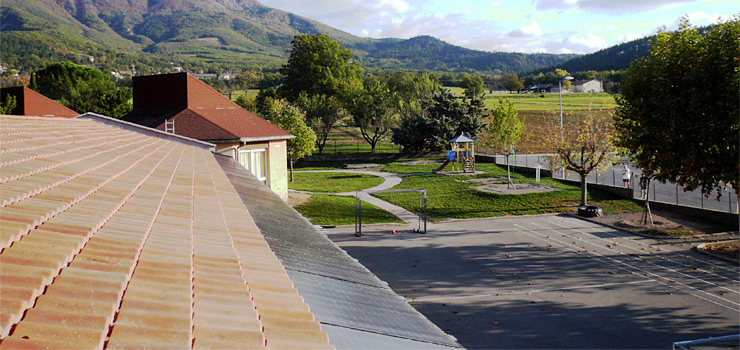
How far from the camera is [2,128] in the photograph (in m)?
7.66

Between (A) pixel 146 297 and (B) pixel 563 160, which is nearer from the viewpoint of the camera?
(A) pixel 146 297

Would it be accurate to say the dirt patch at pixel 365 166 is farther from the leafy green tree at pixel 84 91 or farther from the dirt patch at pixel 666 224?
the dirt patch at pixel 666 224

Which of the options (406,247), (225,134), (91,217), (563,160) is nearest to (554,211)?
(563,160)

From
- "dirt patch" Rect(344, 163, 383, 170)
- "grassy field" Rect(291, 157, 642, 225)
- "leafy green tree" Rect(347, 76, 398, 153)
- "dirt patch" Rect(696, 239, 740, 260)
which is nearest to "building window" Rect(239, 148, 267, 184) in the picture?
"grassy field" Rect(291, 157, 642, 225)

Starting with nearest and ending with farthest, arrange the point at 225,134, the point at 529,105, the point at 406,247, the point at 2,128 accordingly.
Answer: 1. the point at 2,128
2. the point at 406,247
3. the point at 225,134
4. the point at 529,105

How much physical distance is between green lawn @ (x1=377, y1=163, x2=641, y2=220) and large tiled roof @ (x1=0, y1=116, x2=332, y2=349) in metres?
23.9

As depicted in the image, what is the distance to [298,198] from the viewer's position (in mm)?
32750

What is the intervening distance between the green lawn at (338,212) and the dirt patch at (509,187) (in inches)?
324

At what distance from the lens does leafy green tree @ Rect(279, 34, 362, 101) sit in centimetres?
8075

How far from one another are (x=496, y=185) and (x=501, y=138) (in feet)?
11.1

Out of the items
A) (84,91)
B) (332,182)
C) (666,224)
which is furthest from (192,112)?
(84,91)

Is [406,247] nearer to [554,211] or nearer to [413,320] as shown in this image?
[554,211]

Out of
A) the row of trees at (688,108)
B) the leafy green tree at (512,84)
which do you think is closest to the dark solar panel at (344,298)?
the row of trees at (688,108)

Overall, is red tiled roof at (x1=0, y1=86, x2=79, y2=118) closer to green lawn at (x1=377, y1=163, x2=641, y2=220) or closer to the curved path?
the curved path
